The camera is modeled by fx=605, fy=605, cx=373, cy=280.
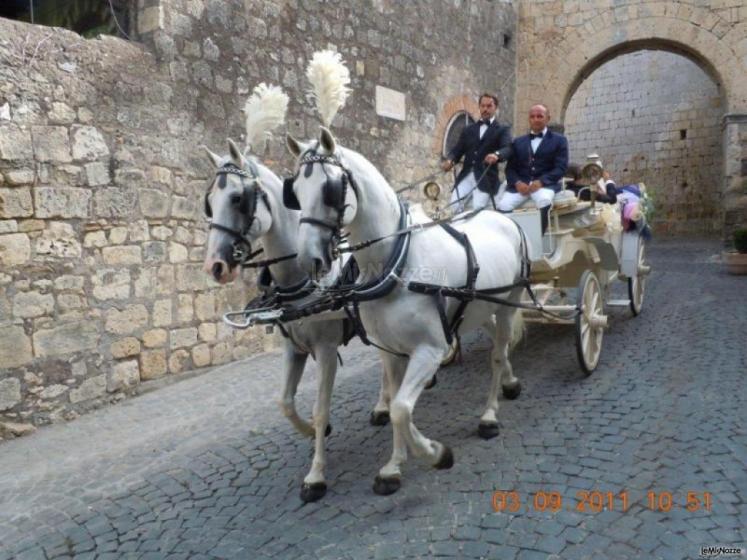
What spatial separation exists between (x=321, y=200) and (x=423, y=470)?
1.74m

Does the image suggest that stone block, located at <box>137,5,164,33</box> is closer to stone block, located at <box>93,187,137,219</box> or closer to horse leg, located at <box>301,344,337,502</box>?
stone block, located at <box>93,187,137,219</box>

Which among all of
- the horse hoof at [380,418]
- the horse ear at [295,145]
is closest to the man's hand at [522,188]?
the horse hoof at [380,418]

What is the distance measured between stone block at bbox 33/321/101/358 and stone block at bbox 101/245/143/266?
1.87 ft

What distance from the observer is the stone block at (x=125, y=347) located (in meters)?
5.30

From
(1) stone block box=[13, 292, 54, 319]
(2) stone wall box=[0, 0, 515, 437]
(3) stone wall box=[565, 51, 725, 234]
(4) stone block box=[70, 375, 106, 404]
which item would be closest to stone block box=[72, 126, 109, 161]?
(2) stone wall box=[0, 0, 515, 437]

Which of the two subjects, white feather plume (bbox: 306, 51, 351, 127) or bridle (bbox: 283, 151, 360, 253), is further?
white feather plume (bbox: 306, 51, 351, 127)

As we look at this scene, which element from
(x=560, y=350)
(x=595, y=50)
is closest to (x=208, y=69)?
(x=560, y=350)

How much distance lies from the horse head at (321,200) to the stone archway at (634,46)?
32.9 feet

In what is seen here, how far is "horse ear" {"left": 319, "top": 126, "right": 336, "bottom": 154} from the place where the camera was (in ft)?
9.00

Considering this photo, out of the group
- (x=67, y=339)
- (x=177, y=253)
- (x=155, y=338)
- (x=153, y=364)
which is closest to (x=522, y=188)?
(x=177, y=253)

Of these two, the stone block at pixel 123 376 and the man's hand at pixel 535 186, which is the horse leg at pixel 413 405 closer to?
the man's hand at pixel 535 186

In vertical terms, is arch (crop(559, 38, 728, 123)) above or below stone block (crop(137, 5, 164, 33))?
above

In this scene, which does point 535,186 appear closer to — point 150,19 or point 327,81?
point 327,81

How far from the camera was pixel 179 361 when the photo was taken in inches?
231
